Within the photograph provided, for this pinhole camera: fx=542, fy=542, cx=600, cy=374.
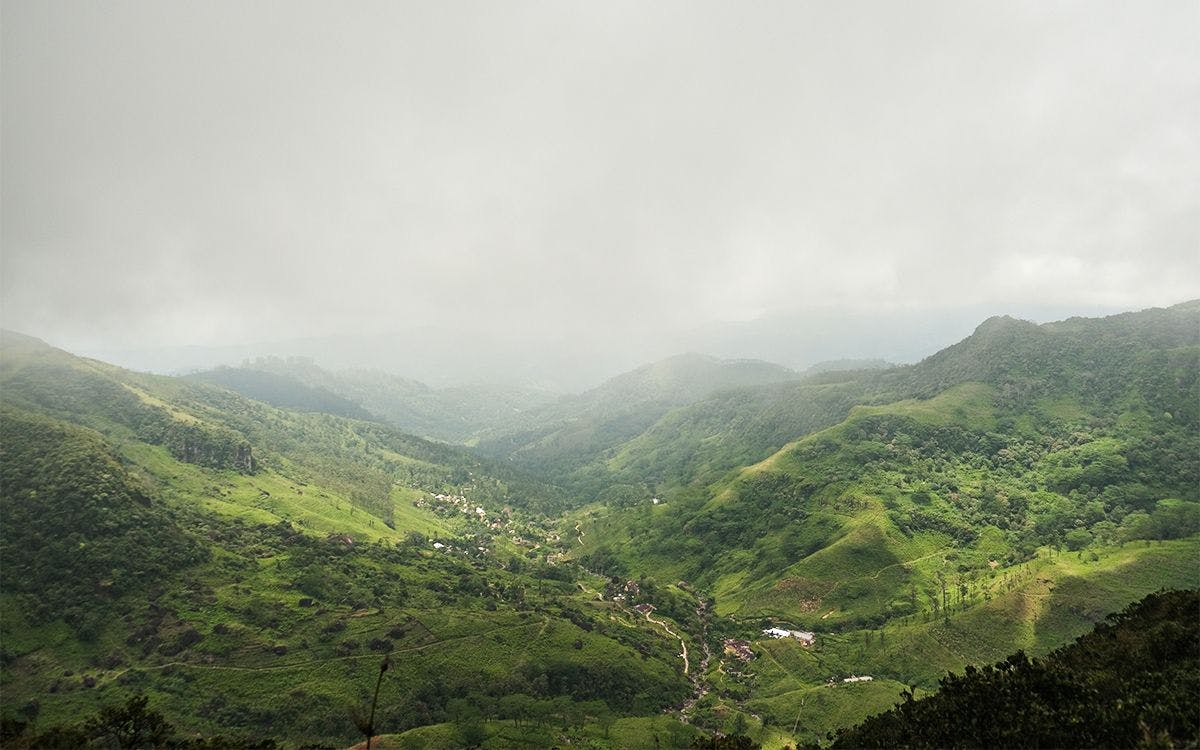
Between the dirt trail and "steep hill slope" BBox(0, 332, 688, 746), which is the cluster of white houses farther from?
"steep hill slope" BBox(0, 332, 688, 746)

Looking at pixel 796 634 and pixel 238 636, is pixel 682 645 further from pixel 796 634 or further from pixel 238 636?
pixel 238 636

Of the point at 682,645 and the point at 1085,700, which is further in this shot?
the point at 682,645

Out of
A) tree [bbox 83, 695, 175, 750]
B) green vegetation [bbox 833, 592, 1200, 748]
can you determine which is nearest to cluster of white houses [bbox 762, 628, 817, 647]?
green vegetation [bbox 833, 592, 1200, 748]

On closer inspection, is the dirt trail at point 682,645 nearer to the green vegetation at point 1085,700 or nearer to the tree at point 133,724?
the green vegetation at point 1085,700

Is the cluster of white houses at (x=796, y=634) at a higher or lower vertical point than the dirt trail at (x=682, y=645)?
higher

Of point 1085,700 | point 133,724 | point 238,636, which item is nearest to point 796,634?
point 1085,700

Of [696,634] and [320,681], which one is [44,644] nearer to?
[320,681]

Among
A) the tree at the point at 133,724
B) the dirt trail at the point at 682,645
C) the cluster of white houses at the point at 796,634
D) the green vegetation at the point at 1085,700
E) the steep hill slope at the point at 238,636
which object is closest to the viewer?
the green vegetation at the point at 1085,700

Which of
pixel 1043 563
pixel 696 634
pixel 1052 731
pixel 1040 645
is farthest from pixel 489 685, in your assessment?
pixel 1043 563

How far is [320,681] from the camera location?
142375mm

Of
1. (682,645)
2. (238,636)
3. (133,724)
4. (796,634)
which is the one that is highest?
(133,724)

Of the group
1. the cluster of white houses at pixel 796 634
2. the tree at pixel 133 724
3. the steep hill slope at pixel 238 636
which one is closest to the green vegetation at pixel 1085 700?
the tree at pixel 133 724

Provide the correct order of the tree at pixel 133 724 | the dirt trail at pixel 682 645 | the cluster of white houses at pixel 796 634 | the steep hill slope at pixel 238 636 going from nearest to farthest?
the tree at pixel 133 724
the steep hill slope at pixel 238 636
the dirt trail at pixel 682 645
the cluster of white houses at pixel 796 634

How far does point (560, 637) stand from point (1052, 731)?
461 ft
